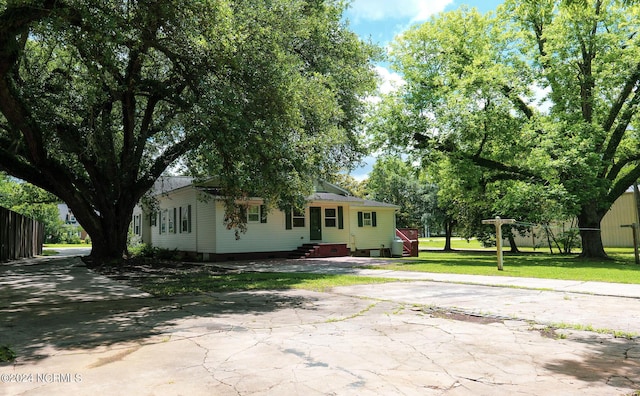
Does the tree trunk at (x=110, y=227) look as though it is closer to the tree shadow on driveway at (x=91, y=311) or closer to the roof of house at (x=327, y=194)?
the roof of house at (x=327, y=194)

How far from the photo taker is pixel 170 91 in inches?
475

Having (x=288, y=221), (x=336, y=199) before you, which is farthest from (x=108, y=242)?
(x=336, y=199)

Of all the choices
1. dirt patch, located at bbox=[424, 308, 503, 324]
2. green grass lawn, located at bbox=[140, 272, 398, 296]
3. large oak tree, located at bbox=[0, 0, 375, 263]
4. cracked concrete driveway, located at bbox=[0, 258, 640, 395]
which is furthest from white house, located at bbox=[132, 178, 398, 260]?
dirt patch, located at bbox=[424, 308, 503, 324]

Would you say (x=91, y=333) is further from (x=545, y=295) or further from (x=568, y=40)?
(x=568, y=40)

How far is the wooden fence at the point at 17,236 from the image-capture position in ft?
59.1

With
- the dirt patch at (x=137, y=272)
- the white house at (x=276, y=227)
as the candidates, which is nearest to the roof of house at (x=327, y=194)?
the white house at (x=276, y=227)

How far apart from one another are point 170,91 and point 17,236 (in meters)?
14.4

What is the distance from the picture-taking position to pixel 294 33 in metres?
11.2

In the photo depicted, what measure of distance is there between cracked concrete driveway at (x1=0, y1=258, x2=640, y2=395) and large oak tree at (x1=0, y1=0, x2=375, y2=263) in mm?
3497

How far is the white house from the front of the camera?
811 inches

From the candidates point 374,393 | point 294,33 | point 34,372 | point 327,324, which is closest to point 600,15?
point 294,33

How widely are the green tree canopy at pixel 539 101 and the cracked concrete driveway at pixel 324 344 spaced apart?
1106 centimetres

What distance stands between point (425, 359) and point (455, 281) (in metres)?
6.91

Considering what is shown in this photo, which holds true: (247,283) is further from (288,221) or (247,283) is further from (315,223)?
(315,223)
